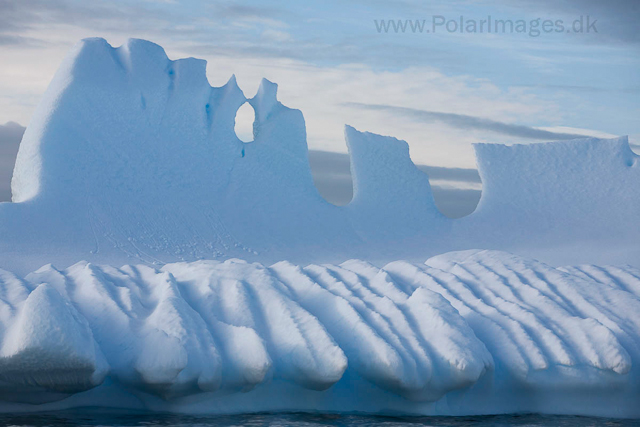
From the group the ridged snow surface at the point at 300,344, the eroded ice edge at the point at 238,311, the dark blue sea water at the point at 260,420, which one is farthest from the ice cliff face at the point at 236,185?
the dark blue sea water at the point at 260,420

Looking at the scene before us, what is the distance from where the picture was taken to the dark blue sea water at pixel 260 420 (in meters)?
4.23

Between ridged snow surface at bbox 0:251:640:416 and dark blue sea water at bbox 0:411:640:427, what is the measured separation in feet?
0.48

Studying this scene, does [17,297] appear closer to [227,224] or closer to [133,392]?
[133,392]

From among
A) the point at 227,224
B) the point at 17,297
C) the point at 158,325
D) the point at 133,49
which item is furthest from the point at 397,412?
the point at 133,49

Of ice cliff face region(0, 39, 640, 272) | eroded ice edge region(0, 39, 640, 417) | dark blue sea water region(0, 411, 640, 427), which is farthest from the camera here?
ice cliff face region(0, 39, 640, 272)

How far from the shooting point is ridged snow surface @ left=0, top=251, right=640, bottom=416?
4.32 meters

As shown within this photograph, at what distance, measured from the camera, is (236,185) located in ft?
42.8

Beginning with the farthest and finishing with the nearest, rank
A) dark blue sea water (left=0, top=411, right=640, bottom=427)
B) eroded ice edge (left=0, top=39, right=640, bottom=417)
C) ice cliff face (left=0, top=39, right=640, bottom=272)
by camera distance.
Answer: ice cliff face (left=0, top=39, right=640, bottom=272) < eroded ice edge (left=0, top=39, right=640, bottom=417) < dark blue sea water (left=0, top=411, right=640, bottom=427)

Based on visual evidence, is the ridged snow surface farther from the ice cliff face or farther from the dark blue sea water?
the ice cliff face

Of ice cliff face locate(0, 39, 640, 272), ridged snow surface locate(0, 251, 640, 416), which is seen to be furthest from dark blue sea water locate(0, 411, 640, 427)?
ice cliff face locate(0, 39, 640, 272)

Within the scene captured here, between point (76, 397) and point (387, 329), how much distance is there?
6.33 ft

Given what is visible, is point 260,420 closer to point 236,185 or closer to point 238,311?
point 238,311

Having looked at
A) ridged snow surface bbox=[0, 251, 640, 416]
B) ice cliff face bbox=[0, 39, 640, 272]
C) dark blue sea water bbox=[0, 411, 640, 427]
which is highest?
ice cliff face bbox=[0, 39, 640, 272]

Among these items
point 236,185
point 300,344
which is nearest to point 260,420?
point 300,344
